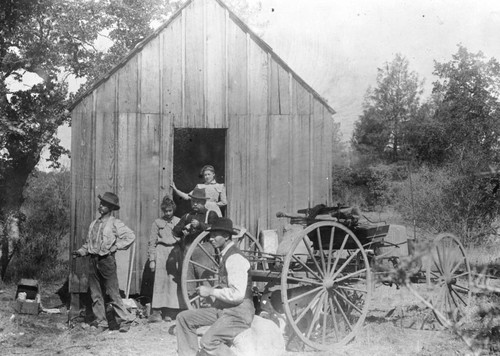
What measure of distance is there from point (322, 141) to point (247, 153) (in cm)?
150

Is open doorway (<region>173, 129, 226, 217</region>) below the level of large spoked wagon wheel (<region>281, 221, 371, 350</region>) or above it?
above

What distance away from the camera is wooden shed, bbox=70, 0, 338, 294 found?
Result: 32.9ft

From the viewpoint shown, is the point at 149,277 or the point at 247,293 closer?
the point at 247,293

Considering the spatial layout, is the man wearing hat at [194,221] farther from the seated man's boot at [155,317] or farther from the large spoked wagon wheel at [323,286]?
the large spoked wagon wheel at [323,286]

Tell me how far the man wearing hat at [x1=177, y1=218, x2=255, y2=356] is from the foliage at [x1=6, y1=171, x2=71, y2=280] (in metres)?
10.0

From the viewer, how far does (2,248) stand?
1529 centimetres

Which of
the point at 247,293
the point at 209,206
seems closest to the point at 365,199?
the point at 209,206

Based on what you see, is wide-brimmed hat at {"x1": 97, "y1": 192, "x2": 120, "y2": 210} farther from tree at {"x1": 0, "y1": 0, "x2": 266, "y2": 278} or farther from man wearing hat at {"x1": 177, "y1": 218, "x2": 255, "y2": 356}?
tree at {"x1": 0, "y1": 0, "x2": 266, "y2": 278}

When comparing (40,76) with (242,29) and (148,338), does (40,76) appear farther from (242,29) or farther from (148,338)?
(148,338)

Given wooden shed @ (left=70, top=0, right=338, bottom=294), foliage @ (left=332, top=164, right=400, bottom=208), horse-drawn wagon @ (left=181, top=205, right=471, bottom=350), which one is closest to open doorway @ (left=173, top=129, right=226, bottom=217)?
wooden shed @ (left=70, top=0, right=338, bottom=294)

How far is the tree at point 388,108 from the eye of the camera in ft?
192

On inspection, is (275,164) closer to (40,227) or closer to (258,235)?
(258,235)

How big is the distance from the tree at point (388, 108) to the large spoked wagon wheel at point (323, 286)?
51671 mm

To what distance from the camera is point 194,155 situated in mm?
16203
